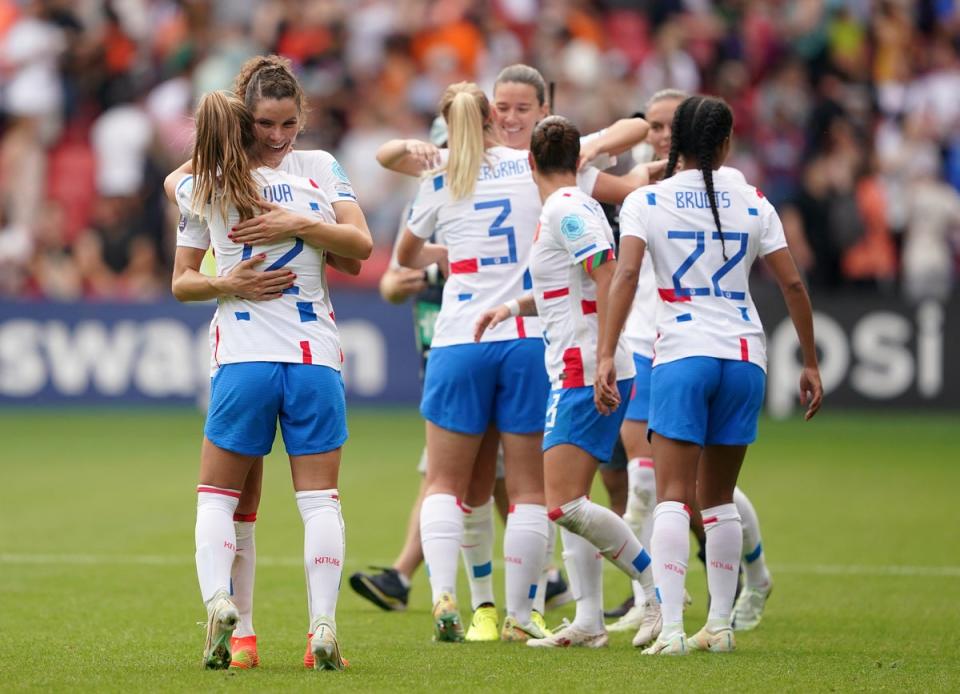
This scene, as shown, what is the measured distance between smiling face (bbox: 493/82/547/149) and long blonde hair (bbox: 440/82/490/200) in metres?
0.26

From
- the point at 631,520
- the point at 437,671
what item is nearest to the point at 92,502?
the point at 631,520

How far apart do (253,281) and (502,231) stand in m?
1.68

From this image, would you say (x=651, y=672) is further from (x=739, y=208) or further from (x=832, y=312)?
(x=832, y=312)

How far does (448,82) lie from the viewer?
795 inches

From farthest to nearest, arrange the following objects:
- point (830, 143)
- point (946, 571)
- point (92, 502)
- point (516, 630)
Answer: point (830, 143)
point (92, 502)
point (946, 571)
point (516, 630)

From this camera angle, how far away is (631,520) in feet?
26.4

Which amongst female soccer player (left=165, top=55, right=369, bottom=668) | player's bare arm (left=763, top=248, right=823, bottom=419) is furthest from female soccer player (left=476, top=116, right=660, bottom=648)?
female soccer player (left=165, top=55, right=369, bottom=668)

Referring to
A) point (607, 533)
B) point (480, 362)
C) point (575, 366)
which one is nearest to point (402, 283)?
point (480, 362)

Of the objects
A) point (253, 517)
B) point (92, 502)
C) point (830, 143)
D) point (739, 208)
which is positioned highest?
point (830, 143)

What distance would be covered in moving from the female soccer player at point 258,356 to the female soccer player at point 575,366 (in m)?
1.04

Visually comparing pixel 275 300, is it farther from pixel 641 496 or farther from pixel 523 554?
pixel 641 496

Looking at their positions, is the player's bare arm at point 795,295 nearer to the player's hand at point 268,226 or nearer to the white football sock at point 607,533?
the white football sock at point 607,533

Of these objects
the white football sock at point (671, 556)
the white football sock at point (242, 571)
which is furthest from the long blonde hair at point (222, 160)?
the white football sock at point (671, 556)

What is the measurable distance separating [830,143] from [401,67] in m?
5.70
